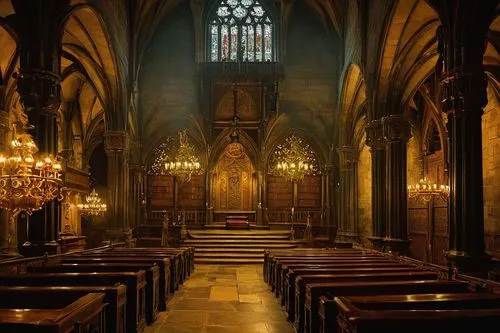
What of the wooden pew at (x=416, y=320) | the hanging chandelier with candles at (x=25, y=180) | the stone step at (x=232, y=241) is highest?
the hanging chandelier with candles at (x=25, y=180)

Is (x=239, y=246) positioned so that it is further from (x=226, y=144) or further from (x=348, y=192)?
(x=226, y=144)

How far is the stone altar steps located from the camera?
19.2m

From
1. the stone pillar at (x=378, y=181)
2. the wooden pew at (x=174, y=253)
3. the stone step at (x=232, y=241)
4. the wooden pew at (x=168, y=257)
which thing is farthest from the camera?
the stone step at (x=232, y=241)

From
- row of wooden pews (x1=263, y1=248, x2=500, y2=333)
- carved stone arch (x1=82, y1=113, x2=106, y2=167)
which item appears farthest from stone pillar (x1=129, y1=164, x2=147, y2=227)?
row of wooden pews (x1=263, y1=248, x2=500, y2=333)

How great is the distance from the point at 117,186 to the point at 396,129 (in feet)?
36.0

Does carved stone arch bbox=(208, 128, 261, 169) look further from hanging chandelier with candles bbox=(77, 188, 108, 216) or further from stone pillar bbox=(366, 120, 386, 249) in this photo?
stone pillar bbox=(366, 120, 386, 249)

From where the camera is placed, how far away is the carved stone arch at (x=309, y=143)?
83.5ft

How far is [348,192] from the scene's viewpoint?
76.6ft

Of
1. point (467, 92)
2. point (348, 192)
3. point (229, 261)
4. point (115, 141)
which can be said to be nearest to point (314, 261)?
point (467, 92)

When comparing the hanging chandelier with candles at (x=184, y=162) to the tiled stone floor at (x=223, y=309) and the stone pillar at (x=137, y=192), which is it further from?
the tiled stone floor at (x=223, y=309)

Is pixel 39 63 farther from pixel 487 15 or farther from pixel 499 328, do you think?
pixel 499 328

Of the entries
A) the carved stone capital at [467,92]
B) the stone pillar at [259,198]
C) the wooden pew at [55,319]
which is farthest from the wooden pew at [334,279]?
the stone pillar at [259,198]

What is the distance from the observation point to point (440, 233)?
64.3ft

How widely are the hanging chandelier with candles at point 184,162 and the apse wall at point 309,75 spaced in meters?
5.12
